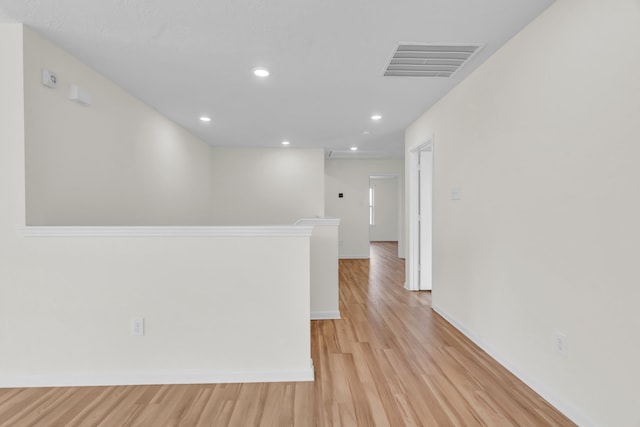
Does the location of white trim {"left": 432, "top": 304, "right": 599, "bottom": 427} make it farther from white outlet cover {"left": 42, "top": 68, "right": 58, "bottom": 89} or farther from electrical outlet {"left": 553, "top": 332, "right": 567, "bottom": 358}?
white outlet cover {"left": 42, "top": 68, "right": 58, "bottom": 89}

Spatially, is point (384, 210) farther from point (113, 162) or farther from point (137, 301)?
point (137, 301)

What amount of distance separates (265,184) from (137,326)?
13.5 ft

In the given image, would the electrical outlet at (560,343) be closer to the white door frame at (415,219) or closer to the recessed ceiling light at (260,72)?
the white door frame at (415,219)

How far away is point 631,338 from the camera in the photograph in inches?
55.7

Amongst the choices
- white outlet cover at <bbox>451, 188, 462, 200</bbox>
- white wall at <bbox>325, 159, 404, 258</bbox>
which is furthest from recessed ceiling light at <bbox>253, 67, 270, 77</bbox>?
white wall at <bbox>325, 159, 404, 258</bbox>

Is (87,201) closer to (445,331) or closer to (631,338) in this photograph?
(445,331)

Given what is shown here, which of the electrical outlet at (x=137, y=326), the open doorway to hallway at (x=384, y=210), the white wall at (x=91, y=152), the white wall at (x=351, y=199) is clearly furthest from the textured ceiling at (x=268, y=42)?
the open doorway to hallway at (x=384, y=210)

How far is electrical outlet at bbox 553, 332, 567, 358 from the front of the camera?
5.80ft

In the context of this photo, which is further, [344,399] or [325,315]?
[325,315]

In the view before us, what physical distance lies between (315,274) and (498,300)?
1.72 metres

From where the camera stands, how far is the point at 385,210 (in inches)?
445

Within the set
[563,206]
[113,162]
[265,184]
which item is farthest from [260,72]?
[265,184]

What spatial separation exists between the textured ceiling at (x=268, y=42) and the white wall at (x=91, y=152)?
0.53 feet

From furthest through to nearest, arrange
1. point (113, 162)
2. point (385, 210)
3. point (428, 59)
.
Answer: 1. point (385, 210)
2. point (113, 162)
3. point (428, 59)
